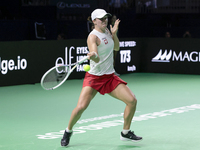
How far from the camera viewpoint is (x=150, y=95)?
11289 mm

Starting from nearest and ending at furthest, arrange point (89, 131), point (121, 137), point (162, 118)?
1. point (121, 137)
2. point (89, 131)
3. point (162, 118)

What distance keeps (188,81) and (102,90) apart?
26.9 ft

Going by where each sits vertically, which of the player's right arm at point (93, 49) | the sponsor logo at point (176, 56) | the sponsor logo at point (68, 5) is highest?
the player's right arm at point (93, 49)

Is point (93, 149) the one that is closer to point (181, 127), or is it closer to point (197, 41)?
point (181, 127)

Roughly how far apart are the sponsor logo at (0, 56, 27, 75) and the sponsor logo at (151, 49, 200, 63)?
5.25m

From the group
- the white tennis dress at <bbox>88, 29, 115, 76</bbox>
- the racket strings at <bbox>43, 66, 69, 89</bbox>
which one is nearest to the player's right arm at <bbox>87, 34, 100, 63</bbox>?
the white tennis dress at <bbox>88, 29, 115, 76</bbox>

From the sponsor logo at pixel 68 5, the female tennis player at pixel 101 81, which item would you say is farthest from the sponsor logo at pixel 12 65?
the sponsor logo at pixel 68 5

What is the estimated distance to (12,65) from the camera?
1268 cm

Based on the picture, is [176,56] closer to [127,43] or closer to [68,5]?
[127,43]

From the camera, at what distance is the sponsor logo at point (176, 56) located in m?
15.6

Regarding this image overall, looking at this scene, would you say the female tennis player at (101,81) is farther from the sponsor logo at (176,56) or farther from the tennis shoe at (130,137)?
the sponsor logo at (176,56)

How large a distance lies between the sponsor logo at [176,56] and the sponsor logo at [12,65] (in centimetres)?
525

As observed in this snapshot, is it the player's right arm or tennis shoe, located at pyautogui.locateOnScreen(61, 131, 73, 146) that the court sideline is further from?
the player's right arm

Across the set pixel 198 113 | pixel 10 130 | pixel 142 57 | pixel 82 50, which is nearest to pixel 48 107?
pixel 10 130
